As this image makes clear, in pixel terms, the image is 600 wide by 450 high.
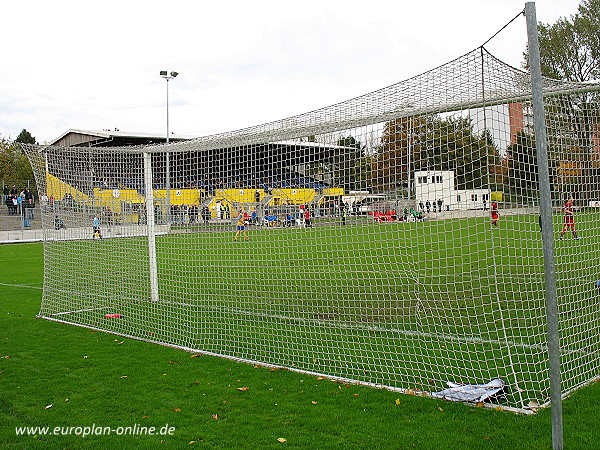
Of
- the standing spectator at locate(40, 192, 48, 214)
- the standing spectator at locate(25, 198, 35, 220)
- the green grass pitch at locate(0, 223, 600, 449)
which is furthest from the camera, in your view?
the standing spectator at locate(25, 198, 35, 220)

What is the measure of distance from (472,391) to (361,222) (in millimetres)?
2609

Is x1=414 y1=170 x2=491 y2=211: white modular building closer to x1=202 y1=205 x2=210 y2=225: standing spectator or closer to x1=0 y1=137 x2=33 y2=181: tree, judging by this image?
x1=202 y1=205 x2=210 y2=225: standing spectator

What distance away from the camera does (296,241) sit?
7742 millimetres

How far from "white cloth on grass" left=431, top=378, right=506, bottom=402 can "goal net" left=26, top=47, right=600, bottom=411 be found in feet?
0.17

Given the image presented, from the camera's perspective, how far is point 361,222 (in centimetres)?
670

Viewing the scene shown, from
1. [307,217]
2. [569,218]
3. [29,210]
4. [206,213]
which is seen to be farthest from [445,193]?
[29,210]

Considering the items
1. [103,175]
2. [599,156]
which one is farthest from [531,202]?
[103,175]

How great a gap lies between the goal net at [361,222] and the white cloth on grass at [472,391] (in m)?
0.05

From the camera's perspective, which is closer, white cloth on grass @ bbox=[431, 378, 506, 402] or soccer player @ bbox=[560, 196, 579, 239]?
white cloth on grass @ bbox=[431, 378, 506, 402]

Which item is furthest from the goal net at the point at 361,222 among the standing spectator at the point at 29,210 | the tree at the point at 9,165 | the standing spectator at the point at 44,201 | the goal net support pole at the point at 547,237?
the tree at the point at 9,165

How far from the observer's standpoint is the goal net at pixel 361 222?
500 cm

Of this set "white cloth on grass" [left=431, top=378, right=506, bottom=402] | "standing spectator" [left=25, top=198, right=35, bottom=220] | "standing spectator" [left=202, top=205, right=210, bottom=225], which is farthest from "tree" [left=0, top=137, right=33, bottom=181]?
"white cloth on grass" [left=431, top=378, right=506, bottom=402]

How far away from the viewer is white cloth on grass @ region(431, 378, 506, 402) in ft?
14.8

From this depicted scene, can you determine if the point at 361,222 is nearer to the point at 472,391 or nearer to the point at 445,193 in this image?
the point at 445,193
